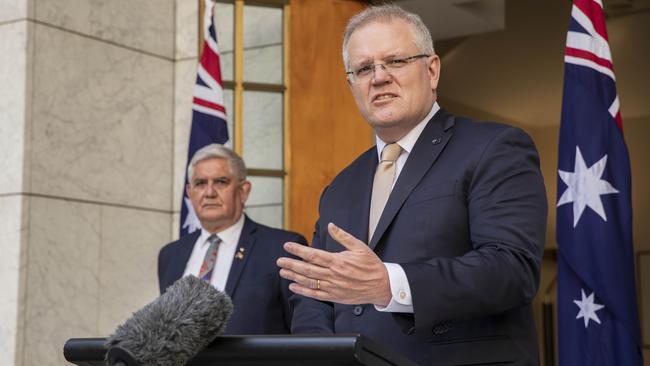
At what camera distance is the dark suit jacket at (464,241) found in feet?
6.14

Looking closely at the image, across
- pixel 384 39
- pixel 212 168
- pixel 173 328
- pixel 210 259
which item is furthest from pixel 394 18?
pixel 212 168

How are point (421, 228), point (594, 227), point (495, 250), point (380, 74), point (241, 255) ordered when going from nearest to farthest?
point (495, 250)
point (421, 228)
point (380, 74)
point (594, 227)
point (241, 255)

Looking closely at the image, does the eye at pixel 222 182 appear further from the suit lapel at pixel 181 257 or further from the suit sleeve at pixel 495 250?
the suit sleeve at pixel 495 250

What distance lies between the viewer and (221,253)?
4.79 metres

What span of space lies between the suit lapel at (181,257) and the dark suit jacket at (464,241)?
8.49 feet

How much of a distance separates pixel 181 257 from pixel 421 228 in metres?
2.92

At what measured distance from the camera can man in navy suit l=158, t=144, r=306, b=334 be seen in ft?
14.8

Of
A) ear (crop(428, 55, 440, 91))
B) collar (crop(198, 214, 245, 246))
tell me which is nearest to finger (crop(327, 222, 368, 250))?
ear (crop(428, 55, 440, 91))

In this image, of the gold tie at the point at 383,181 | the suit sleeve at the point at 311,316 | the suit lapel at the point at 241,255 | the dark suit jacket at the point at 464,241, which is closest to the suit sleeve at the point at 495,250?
the dark suit jacket at the point at 464,241

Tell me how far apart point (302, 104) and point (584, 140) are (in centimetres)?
198

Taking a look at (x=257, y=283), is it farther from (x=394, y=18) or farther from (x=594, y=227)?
(x=394, y=18)

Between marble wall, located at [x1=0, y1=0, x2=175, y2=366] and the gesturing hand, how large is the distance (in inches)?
153

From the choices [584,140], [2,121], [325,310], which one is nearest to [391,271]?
[325,310]

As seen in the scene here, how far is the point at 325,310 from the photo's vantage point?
2.28m
